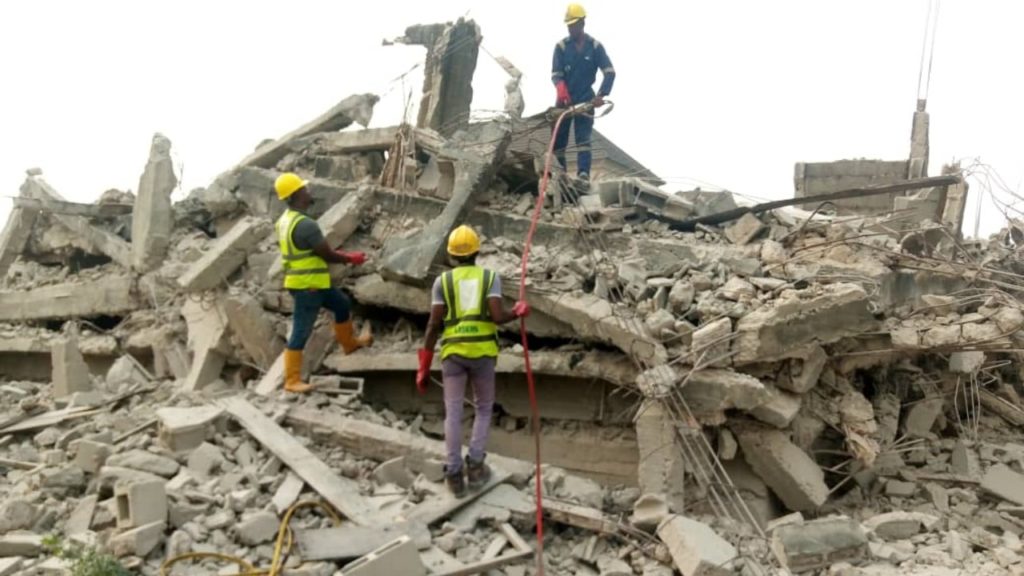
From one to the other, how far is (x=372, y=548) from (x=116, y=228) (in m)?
6.20

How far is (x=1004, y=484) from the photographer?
7430 mm

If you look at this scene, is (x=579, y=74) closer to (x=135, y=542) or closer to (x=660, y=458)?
(x=660, y=458)

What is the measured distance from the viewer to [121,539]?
16.3ft

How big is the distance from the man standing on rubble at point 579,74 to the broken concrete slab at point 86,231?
4.42 m

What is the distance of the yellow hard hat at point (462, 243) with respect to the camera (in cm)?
579

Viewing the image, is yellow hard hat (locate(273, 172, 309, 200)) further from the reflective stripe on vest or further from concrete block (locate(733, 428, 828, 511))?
concrete block (locate(733, 428, 828, 511))

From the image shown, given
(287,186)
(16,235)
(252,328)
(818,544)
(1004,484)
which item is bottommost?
(1004,484)

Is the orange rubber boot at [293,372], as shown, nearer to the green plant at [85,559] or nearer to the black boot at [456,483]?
the black boot at [456,483]

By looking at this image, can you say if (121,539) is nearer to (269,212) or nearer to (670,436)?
(670,436)

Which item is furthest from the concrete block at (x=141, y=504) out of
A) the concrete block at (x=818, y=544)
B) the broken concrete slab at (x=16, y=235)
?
the broken concrete slab at (x=16, y=235)

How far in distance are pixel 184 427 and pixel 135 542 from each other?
1.23m

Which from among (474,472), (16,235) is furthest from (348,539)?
(16,235)

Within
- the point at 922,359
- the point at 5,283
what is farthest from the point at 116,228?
the point at 922,359

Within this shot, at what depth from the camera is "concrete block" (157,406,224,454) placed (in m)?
6.08
